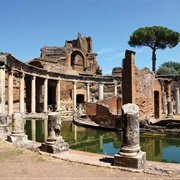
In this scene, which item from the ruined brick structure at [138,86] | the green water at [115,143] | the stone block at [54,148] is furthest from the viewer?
the ruined brick structure at [138,86]

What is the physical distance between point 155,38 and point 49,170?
4375 centimetres

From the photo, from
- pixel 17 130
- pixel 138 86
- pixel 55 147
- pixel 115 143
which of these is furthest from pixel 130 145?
pixel 138 86

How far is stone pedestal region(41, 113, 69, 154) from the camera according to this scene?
707 cm

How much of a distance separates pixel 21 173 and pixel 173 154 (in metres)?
6.51

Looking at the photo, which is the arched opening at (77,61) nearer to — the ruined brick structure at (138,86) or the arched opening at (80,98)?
the arched opening at (80,98)

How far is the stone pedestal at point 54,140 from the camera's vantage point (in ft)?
23.2

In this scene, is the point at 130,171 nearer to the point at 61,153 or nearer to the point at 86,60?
the point at 61,153

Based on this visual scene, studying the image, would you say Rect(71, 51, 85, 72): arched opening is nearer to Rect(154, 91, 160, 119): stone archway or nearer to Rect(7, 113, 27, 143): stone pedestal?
Rect(154, 91, 160, 119): stone archway

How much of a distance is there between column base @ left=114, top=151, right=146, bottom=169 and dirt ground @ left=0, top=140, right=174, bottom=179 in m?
0.22

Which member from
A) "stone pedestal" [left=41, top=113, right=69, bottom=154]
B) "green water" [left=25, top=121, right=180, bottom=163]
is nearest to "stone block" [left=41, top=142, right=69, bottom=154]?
"stone pedestal" [left=41, top=113, right=69, bottom=154]

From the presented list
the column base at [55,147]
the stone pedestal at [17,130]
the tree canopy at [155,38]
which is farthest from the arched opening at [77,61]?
the column base at [55,147]

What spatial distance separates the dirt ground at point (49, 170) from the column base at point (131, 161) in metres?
0.22

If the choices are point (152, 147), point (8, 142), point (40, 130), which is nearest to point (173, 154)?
point (152, 147)

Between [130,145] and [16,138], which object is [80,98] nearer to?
[16,138]
